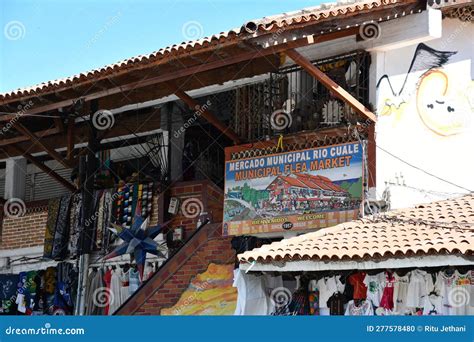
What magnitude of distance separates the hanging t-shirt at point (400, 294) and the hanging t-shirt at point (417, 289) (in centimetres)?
10

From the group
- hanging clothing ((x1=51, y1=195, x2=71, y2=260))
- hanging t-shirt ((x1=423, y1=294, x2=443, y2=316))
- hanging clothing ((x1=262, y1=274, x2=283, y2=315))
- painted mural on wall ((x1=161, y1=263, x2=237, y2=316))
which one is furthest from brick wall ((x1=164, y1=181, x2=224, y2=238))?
hanging t-shirt ((x1=423, y1=294, x2=443, y2=316))

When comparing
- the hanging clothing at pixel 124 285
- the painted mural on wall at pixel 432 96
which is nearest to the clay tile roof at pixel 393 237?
the painted mural on wall at pixel 432 96

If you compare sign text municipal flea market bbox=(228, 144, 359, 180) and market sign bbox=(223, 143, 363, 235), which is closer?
market sign bbox=(223, 143, 363, 235)

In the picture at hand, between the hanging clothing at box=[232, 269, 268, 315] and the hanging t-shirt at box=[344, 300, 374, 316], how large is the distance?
1209 millimetres

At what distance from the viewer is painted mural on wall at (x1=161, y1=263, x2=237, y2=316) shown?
14992mm

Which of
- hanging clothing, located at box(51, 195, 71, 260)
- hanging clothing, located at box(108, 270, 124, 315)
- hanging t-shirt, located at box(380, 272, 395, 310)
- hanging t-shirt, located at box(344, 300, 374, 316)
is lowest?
hanging t-shirt, located at box(344, 300, 374, 316)

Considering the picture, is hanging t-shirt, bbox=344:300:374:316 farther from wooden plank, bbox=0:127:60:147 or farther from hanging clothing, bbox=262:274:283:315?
wooden plank, bbox=0:127:60:147

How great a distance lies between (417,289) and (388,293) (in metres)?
0.40

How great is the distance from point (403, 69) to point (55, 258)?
28.8ft

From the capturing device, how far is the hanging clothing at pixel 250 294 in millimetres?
12523

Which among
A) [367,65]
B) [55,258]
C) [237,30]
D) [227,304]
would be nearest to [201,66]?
[237,30]

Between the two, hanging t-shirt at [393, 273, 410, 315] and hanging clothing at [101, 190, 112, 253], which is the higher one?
hanging clothing at [101, 190, 112, 253]
